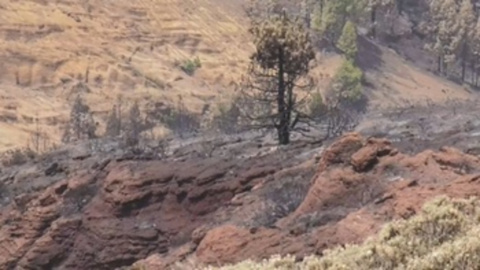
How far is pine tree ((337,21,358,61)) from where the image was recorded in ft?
275

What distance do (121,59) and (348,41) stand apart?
74.7ft

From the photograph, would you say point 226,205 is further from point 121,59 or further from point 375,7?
point 375,7

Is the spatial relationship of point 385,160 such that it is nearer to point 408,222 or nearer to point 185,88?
point 408,222

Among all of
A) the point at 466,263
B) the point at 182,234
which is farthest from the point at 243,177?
the point at 466,263

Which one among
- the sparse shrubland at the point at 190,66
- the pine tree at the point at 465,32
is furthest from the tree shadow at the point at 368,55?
the sparse shrubland at the point at 190,66

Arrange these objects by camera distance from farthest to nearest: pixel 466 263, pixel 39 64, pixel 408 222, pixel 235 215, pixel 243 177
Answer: pixel 39 64
pixel 243 177
pixel 235 215
pixel 408 222
pixel 466 263

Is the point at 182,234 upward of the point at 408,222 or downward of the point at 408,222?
downward

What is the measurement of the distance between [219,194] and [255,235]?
5.86 metres

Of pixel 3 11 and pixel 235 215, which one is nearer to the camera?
pixel 235 215

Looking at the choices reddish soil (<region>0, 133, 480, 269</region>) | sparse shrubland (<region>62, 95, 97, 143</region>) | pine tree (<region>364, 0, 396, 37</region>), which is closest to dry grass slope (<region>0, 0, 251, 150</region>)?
sparse shrubland (<region>62, 95, 97, 143</region>)

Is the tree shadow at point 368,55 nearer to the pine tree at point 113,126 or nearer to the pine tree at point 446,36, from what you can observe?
the pine tree at point 446,36

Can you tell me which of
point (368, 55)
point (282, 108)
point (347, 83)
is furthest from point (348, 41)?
point (282, 108)

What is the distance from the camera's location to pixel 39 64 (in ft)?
246

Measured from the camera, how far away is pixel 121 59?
78.8m
